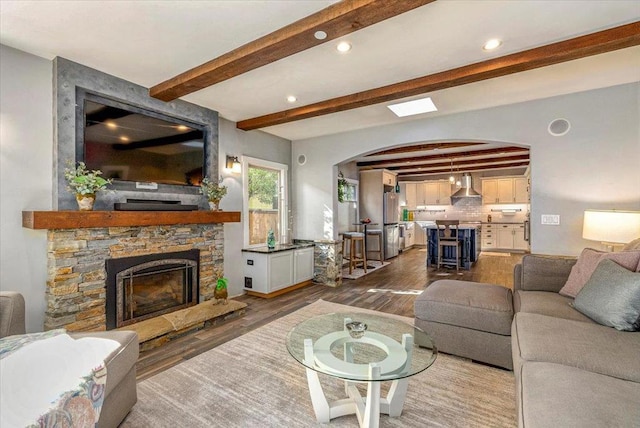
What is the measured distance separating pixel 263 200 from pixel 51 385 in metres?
4.19

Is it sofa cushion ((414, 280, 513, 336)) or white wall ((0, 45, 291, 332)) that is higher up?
white wall ((0, 45, 291, 332))

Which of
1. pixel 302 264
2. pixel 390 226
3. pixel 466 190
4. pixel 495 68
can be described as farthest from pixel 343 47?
pixel 466 190

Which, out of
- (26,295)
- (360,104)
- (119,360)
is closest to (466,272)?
(360,104)

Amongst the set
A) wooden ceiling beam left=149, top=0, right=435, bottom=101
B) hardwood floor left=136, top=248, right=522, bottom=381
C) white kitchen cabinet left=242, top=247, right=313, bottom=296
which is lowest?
hardwood floor left=136, top=248, right=522, bottom=381

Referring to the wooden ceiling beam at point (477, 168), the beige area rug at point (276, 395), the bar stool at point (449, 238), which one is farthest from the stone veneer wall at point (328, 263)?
the wooden ceiling beam at point (477, 168)

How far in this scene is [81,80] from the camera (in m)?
2.81

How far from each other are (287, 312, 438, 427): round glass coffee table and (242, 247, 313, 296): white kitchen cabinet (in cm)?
229

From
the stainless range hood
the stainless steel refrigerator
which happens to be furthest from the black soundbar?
the stainless range hood

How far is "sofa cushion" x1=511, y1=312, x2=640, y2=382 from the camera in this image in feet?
4.80

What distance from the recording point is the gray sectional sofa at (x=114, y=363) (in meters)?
1.59

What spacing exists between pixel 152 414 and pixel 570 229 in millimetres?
4394

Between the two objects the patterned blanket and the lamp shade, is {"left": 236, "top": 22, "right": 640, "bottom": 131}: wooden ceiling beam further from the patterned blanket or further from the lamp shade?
the patterned blanket

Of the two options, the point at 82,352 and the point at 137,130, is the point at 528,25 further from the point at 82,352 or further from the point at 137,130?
the point at 137,130

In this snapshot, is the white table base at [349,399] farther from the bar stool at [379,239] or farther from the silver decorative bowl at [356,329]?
the bar stool at [379,239]
